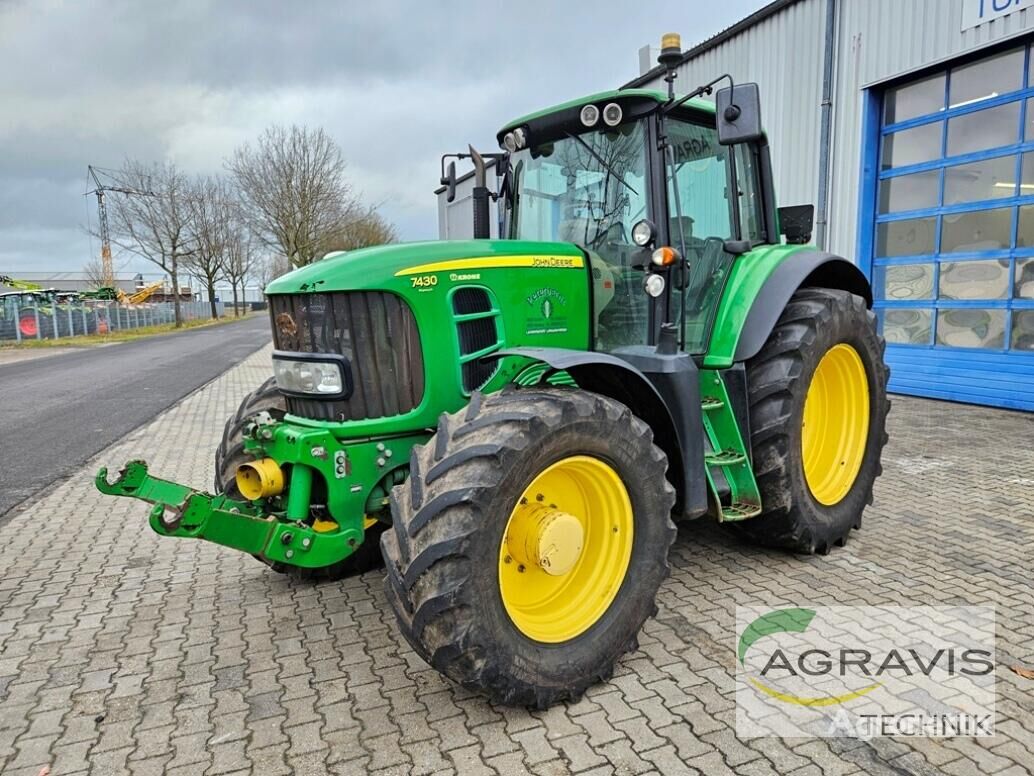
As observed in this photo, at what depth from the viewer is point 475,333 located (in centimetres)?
332

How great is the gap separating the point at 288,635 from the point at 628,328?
2228 millimetres

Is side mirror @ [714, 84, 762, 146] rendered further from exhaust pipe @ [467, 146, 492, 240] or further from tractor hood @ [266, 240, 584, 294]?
exhaust pipe @ [467, 146, 492, 240]

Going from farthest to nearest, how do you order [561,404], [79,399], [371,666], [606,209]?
[79,399] → [606,209] → [371,666] → [561,404]

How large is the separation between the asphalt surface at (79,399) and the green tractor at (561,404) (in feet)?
13.2

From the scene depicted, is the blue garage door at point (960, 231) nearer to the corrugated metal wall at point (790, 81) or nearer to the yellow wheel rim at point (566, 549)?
the corrugated metal wall at point (790, 81)

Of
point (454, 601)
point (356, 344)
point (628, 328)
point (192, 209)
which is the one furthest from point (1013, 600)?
point (192, 209)

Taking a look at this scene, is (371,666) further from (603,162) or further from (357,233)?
(357,233)

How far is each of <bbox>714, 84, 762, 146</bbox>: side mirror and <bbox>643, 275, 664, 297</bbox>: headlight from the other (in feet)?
2.18

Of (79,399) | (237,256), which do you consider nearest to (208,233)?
(237,256)

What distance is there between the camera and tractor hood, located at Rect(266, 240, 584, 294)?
313 cm

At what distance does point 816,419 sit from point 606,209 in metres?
1.90

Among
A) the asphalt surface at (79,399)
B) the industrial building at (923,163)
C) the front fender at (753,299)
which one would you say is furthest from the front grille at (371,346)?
the industrial building at (923,163)

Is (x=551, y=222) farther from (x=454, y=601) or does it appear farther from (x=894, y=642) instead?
(x=894, y=642)

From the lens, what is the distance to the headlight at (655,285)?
3473 mm
